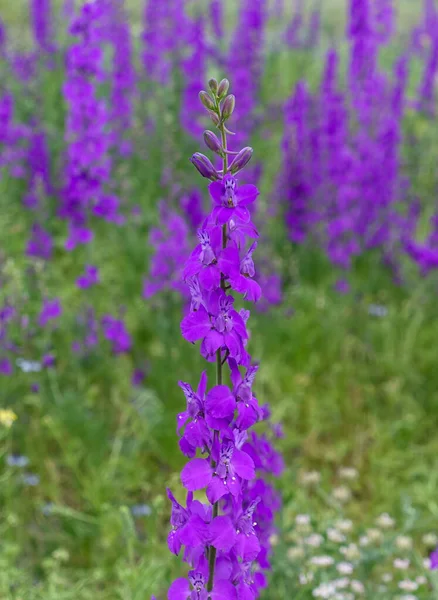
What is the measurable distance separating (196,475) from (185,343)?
2382 millimetres

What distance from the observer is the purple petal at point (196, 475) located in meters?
1.39

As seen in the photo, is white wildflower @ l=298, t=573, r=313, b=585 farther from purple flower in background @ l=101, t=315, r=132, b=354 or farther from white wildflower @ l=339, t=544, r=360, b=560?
purple flower in background @ l=101, t=315, r=132, b=354

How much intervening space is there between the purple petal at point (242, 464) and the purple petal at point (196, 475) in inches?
2.1

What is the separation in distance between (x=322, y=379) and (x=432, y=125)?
3.29 meters

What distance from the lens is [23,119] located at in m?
6.39

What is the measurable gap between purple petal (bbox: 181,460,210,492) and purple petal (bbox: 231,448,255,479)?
5 cm

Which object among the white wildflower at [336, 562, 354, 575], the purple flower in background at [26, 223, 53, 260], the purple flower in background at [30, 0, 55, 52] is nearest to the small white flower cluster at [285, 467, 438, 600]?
the white wildflower at [336, 562, 354, 575]

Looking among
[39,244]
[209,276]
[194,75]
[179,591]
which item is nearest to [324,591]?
[179,591]

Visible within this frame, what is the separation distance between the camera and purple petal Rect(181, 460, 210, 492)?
139cm

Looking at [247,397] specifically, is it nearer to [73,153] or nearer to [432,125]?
[73,153]

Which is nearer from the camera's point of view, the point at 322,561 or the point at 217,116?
the point at 217,116

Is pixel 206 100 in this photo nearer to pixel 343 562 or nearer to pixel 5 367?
pixel 343 562

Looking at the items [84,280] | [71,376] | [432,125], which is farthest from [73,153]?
[432,125]

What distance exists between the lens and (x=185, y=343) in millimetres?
3779
